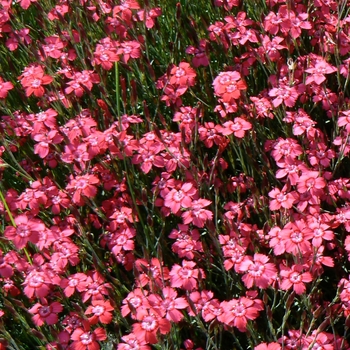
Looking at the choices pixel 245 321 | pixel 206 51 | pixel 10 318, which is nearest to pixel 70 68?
pixel 206 51

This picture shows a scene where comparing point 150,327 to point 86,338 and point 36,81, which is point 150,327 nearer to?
point 86,338

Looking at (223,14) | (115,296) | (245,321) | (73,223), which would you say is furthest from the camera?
(223,14)

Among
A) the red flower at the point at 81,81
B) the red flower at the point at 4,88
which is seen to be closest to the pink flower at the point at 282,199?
the red flower at the point at 81,81

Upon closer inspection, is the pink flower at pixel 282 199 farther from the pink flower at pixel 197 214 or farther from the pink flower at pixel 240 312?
the pink flower at pixel 240 312

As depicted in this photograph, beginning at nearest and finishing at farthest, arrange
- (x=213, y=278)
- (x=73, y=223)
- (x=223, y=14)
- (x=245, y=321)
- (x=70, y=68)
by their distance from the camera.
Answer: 1. (x=245, y=321)
2. (x=73, y=223)
3. (x=213, y=278)
4. (x=70, y=68)
5. (x=223, y=14)

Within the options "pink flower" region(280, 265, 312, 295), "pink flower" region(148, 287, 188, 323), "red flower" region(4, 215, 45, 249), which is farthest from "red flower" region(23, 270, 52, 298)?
"pink flower" region(280, 265, 312, 295)

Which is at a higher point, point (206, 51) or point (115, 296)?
→ point (206, 51)

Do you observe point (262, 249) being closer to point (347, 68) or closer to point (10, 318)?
point (347, 68)
